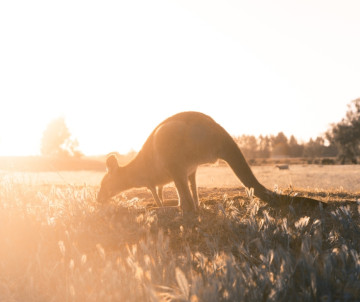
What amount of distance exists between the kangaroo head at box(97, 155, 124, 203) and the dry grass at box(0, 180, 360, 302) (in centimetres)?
48

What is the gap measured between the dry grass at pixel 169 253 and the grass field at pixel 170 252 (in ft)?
0.04

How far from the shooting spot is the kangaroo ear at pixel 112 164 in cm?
753

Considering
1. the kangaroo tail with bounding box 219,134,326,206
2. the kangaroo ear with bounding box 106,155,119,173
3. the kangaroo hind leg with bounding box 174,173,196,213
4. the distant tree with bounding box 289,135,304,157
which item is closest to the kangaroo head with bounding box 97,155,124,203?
the kangaroo ear with bounding box 106,155,119,173

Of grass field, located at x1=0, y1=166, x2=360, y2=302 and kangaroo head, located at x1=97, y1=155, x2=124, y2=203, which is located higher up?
kangaroo head, located at x1=97, y1=155, x2=124, y2=203

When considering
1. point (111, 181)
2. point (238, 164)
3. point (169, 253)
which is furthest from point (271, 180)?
point (169, 253)

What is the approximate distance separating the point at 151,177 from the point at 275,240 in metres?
3.35

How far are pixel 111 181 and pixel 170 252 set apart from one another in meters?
3.97

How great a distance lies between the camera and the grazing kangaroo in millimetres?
6074

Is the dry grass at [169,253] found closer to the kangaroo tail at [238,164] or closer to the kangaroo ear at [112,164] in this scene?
the kangaroo tail at [238,164]

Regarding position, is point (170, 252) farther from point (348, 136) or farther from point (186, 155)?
point (348, 136)

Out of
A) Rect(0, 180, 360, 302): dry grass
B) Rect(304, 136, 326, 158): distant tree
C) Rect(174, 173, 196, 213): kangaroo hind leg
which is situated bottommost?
Rect(0, 180, 360, 302): dry grass

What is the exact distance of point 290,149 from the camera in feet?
387

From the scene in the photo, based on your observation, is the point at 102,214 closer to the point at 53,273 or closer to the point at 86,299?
the point at 53,273

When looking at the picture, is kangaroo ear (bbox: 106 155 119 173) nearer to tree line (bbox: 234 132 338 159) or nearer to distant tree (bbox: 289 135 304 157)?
tree line (bbox: 234 132 338 159)
